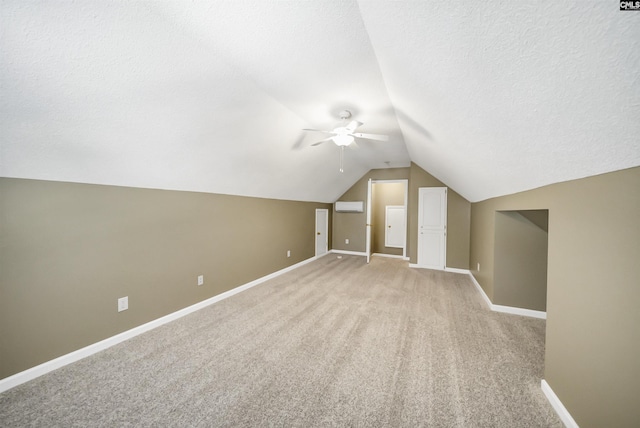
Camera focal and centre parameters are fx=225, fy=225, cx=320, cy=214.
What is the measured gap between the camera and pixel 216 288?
342 cm

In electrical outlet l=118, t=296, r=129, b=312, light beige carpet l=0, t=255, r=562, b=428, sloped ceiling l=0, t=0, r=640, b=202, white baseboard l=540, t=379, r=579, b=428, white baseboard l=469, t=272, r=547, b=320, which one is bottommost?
light beige carpet l=0, t=255, r=562, b=428

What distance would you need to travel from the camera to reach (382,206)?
22.9 ft

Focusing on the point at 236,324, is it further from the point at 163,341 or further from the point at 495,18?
the point at 495,18

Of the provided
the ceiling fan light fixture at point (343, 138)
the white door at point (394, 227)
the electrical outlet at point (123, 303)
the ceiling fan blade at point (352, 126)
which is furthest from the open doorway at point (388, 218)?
the electrical outlet at point (123, 303)

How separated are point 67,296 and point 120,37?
2191 mm

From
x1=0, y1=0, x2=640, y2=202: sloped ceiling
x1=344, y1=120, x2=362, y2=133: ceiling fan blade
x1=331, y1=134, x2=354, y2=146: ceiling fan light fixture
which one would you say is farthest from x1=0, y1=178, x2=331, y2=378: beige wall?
x1=344, y1=120, x2=362, y2=133: ceiling fan blade

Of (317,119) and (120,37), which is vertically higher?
(317,119)

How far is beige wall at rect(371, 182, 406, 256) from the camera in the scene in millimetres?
6750

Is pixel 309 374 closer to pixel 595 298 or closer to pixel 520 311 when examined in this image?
pixel 595 298

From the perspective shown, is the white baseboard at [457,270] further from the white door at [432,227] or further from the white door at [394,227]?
the white door at [394,227]

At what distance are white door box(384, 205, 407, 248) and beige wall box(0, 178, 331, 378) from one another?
4.69 metres

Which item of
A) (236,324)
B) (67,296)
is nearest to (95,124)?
(67,296)

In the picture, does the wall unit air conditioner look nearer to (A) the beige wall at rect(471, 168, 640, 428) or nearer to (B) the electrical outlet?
(A) the beige wall at rect(471, 168, 640, 428)

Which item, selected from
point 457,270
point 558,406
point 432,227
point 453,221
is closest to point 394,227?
point 432,227
